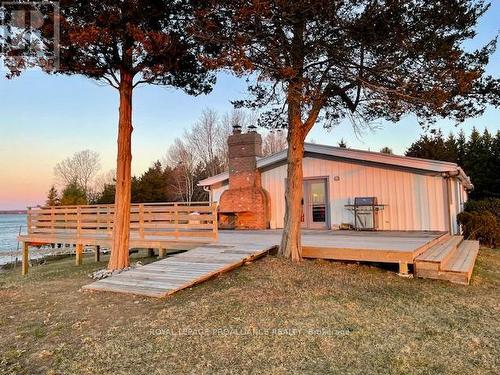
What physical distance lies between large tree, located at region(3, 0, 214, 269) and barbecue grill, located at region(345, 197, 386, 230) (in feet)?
19.4

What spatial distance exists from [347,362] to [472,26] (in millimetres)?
5834

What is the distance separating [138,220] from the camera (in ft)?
29.7

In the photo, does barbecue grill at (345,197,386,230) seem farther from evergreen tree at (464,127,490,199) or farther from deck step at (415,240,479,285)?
evergreen tree at (464,127,490,199)

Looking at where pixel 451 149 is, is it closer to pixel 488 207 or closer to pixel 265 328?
pixel 488 207

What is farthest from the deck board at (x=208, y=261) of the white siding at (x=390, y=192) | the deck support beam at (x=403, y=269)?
the white siding at (x=390, y=192)

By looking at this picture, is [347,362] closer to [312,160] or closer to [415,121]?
[415,121]

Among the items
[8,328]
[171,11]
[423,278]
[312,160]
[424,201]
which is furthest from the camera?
[312,160]

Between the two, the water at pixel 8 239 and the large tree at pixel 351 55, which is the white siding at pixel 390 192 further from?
the water at pixel 8 239

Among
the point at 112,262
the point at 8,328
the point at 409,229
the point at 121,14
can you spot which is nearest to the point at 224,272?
the point at 112,262

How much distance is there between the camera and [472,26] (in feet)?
19.6

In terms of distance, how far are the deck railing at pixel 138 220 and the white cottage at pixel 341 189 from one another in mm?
Result: 2346

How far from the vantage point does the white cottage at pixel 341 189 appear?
1012 centimetres

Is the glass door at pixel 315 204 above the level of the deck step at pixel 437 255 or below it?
above

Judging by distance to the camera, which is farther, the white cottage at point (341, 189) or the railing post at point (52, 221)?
the railing post at point (52, 221)
